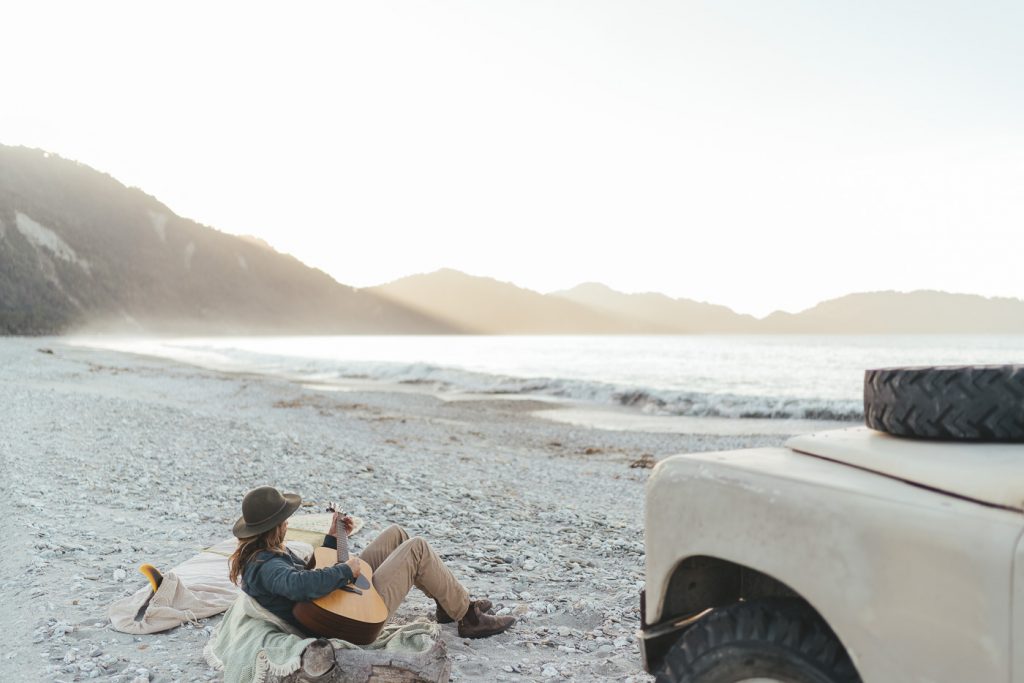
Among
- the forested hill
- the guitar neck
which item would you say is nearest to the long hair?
the guitar neck

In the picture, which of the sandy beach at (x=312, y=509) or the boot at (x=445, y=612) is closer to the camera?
the sandy beach at (x=312, y=509)

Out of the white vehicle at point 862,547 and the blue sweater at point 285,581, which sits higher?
the white vehicle at point 862,547

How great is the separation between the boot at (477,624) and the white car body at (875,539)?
2.76 meters

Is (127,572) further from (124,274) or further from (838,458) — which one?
(124,274)

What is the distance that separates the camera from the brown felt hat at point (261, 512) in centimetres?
459

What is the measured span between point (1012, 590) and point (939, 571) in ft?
0.62

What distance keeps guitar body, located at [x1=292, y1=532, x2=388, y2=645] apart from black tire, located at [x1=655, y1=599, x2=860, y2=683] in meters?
2.38

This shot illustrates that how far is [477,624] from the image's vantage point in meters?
5.79

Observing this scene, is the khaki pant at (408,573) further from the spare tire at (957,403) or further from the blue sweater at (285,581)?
the spare tire at (957,403)

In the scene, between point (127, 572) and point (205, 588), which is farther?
point (127, 572)

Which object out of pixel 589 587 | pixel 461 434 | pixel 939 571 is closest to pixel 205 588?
pixel 589 587

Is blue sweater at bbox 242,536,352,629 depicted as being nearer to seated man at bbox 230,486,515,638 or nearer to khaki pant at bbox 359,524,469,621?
seated man at bbox 230,486,515,638

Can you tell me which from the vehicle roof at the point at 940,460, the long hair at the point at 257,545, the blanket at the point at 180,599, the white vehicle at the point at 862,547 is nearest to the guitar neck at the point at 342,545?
the long hair at the point at 257,545

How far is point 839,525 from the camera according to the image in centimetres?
251
